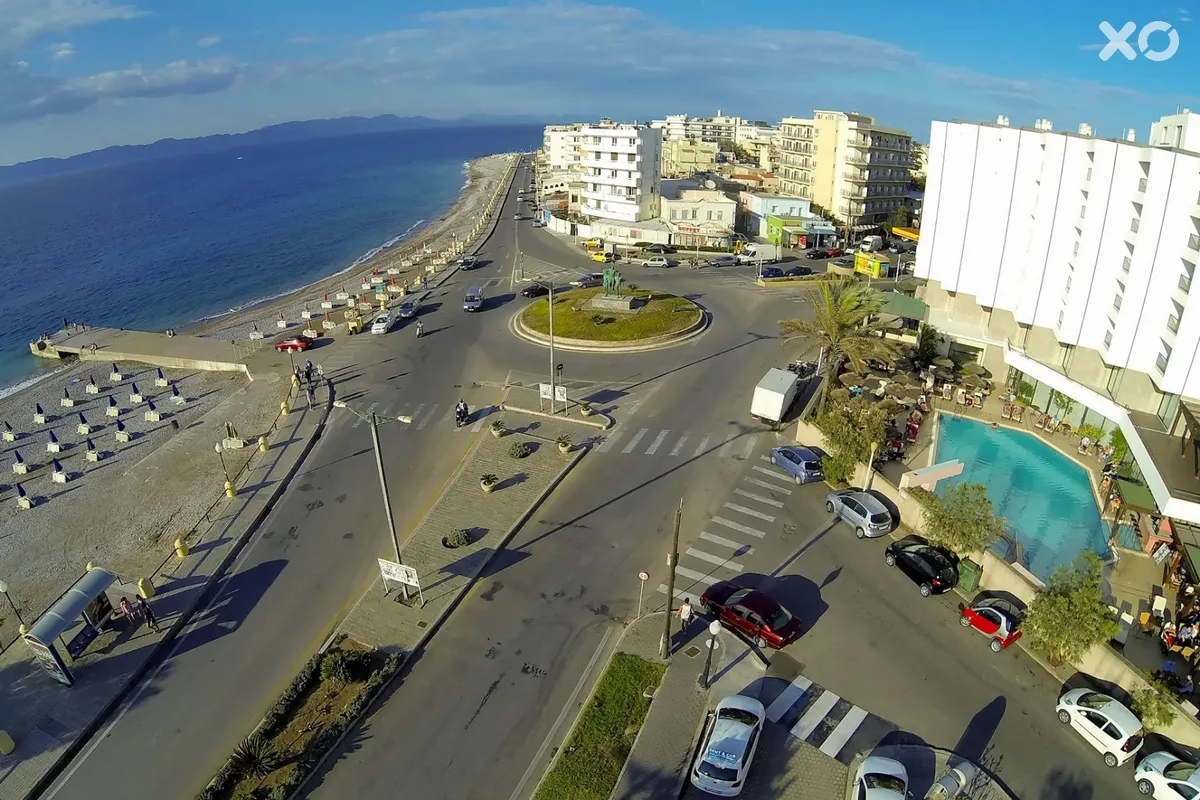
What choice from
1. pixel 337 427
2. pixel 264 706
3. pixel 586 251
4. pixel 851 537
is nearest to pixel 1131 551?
pixel 851 537

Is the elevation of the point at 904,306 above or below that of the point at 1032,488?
above

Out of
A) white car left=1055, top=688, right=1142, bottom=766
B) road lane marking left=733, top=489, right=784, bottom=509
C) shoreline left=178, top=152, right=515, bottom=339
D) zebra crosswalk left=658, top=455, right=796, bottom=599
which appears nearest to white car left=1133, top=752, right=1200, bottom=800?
white car left=1055, top=688, right=1142, bottom=766

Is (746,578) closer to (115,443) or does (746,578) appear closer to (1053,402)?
(1053,402)

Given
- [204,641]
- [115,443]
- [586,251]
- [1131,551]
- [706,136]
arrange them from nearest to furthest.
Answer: [204,641]
[1131,551]
[115,443]
[586,251]
[706,136]

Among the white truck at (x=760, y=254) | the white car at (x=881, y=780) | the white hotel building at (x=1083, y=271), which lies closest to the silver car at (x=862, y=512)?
the white hotel building at (x=1083, y=271)

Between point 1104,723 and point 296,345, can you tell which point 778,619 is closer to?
point 1104,723

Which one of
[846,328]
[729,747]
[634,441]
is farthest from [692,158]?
[729,747]
